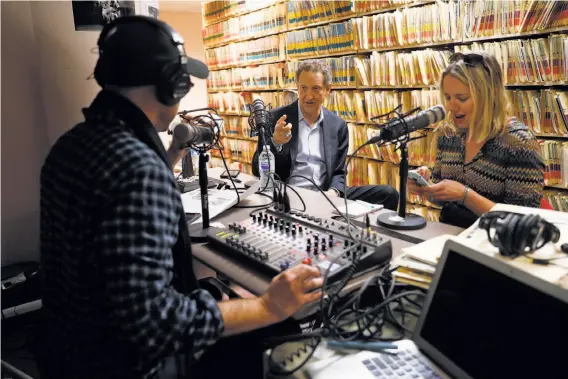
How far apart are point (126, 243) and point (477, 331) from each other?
65cm

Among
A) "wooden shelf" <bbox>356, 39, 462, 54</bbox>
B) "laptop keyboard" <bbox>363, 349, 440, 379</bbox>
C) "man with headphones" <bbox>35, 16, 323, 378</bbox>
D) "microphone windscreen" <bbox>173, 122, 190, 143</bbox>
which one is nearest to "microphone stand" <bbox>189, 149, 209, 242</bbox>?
"microphone windscreen" <bbox>173, 122, 190, 143</bbox>

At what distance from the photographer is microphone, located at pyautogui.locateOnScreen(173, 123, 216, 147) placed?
1.37m

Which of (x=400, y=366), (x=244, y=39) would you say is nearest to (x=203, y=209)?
(x=400, y=366)

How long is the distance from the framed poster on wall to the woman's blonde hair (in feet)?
4.56

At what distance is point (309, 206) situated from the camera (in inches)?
67.2

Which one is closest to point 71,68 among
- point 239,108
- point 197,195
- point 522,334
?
point 197,195

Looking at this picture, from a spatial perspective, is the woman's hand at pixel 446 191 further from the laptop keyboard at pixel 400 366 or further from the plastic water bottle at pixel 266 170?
the laptop keyboard at pixel 400 366

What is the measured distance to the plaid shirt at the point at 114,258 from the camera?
29.6 inches

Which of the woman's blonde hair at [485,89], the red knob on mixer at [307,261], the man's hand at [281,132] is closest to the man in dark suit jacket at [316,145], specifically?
the man's hand at [281,132]

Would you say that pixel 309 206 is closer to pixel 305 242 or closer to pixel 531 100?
pixel 305 242

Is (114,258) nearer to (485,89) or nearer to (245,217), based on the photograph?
(245,217)

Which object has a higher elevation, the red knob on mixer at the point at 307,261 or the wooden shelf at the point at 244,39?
the wooden shelf at the point at 244,39

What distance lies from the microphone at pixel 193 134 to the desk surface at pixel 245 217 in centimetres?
30

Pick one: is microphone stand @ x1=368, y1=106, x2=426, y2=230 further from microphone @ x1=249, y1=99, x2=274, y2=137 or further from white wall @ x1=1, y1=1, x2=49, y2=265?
white wall @ x1=1, y1=1, x2=49, y2=265
